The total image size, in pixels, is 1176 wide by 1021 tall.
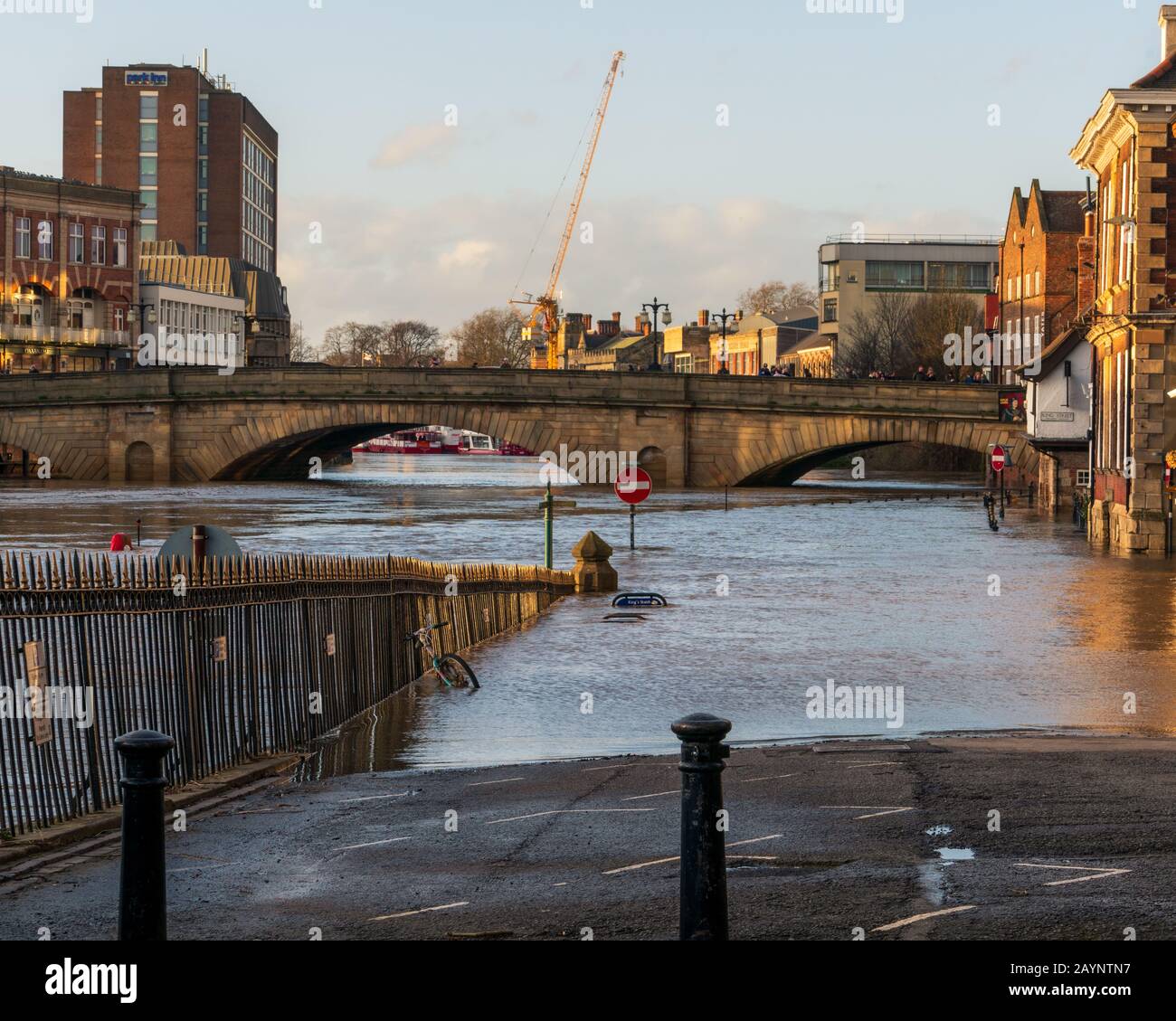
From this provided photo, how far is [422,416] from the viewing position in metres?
86.1

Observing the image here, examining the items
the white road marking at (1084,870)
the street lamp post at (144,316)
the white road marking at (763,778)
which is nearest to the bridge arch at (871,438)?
the street lamp post at (144,316)

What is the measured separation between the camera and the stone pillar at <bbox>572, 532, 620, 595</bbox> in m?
33.4

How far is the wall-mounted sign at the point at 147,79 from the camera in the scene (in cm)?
15138

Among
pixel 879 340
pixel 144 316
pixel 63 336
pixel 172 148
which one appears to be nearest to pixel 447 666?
pixel 63 336

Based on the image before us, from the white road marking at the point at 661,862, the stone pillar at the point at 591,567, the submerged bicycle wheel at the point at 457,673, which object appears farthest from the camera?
the stone pillar at the point at 591,567

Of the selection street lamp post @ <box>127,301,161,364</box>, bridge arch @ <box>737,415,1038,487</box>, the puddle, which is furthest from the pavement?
street lamp post @ <box>127,301,161,364</box>

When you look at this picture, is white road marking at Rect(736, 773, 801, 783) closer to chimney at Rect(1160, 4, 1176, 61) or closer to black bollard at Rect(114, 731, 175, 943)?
black bollard at Rect(114, 731, 175, 943)

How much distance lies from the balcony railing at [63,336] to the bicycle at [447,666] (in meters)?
84.3

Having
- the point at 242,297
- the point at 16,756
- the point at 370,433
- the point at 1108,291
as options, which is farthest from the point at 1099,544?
the point at 242,297

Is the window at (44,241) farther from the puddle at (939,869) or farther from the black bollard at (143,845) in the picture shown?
the black bollard at (143,845)

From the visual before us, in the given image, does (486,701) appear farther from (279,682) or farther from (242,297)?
(242,297)

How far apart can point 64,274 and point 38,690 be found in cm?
9768

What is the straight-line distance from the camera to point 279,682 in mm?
15891

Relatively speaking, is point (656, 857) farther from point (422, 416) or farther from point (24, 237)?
point (24, 237)
